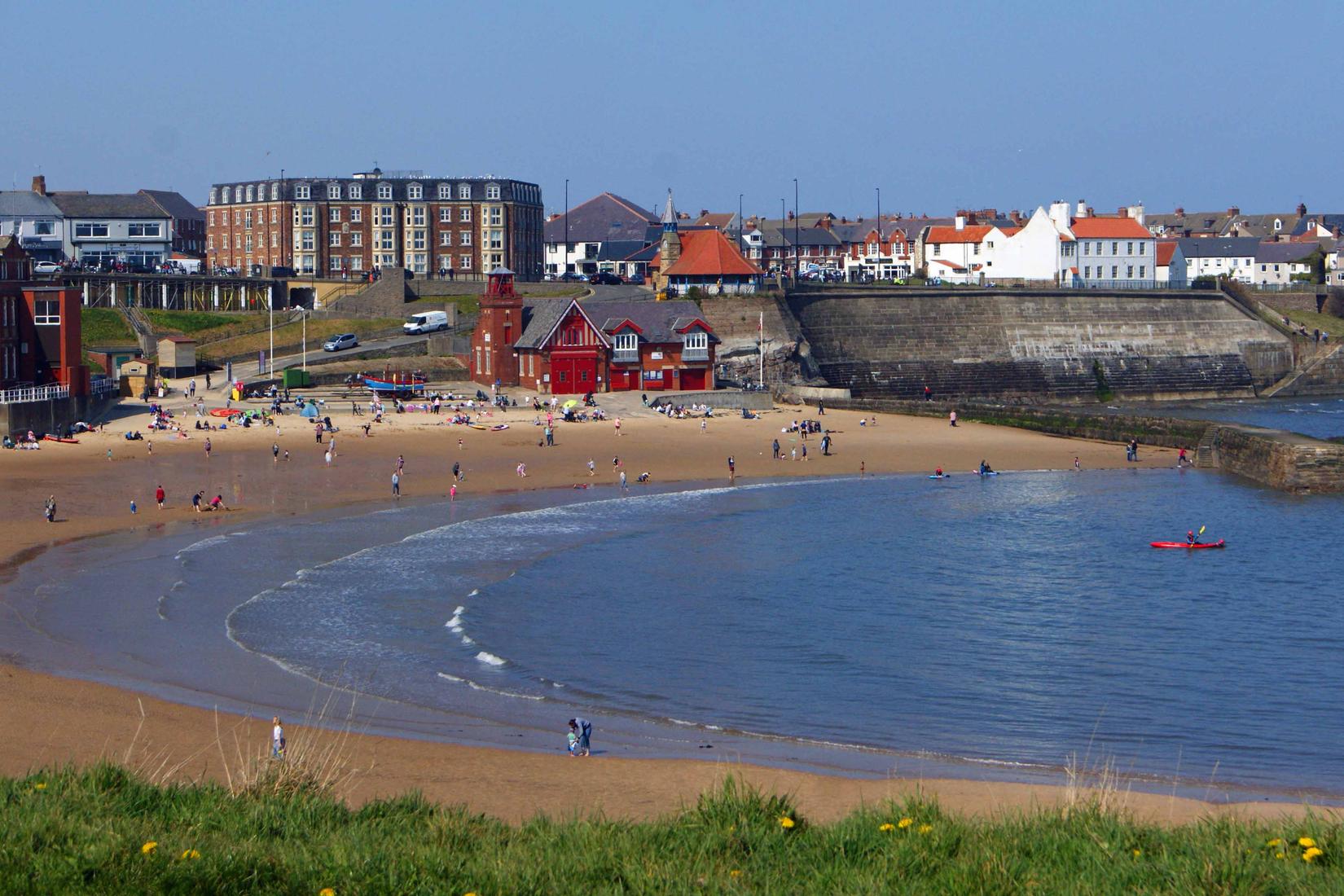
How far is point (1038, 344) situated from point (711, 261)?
69.8ft

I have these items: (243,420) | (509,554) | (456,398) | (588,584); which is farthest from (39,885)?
(456,398)

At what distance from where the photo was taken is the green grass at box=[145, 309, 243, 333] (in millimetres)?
77062

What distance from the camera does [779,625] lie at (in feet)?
97.9

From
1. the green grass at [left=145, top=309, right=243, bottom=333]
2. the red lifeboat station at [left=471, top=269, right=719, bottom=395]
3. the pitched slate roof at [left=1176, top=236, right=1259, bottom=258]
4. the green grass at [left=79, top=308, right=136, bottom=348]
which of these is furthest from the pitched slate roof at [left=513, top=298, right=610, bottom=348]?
the pitched slate roof at [left=1176, top=236, right=1259, bottom=258]

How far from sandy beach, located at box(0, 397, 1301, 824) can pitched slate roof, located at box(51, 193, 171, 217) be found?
137 feet

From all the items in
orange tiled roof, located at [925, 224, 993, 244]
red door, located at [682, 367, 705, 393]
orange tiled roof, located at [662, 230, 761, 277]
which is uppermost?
orange tiled roof, located at [925, 224, 993, 244]

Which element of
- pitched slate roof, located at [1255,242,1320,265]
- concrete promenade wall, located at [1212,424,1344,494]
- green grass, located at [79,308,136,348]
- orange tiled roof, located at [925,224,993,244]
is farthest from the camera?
pitched slate roof, located at [1255,242,1320,265]

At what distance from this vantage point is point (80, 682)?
77.3 ft

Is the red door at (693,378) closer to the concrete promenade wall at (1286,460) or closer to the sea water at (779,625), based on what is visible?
the concrete promenade wall at (1286,460)

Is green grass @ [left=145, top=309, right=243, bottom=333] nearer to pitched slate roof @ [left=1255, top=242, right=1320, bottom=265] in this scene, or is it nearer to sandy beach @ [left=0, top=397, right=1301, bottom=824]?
sandy beach @ [left=0, top=397, right=1301, bottom=824]

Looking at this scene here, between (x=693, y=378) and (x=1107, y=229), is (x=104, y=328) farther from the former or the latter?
(x=1107, y=229)

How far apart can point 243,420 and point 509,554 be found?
22644 millimetres

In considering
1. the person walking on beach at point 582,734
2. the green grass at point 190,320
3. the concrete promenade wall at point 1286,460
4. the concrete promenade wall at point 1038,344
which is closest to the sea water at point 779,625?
the person walking on beach at point 582,734

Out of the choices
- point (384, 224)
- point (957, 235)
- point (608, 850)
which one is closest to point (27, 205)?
point (384, 224)
